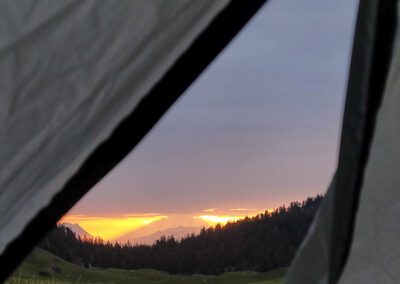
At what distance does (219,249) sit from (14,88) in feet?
45.6

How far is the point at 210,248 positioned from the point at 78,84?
13.5 meters

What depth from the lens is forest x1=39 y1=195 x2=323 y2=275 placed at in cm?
1433

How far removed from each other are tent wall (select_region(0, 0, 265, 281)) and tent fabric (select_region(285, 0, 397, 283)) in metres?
0.26

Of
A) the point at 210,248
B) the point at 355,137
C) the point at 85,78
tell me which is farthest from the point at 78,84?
the point at 210,248

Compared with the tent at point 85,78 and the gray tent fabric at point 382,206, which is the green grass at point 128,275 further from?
the tent at point 85,78

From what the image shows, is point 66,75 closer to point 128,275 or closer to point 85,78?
point 85,78

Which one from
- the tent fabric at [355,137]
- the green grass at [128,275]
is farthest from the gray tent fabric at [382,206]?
the green grass at [128,275]

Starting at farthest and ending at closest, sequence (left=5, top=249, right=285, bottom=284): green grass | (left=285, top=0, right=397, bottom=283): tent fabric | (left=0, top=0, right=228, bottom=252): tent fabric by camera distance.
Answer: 1. (left=5, top=249, right=285, bottom=284): green grass
2. (left=285, top=0, right=397, bottom=283): tent fabric
3. (left=0, top=0, right=228, bottom=252): tent fabric

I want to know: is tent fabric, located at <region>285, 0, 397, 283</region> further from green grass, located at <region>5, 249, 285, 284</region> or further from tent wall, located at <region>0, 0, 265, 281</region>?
green grass, located at <region>5, 249, 285, 284</region>

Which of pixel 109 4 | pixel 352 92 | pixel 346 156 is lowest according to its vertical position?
pixel 346 156

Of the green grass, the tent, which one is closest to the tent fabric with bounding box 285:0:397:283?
the tent

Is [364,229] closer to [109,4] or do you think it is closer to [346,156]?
[346,156]

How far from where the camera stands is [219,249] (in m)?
14.7

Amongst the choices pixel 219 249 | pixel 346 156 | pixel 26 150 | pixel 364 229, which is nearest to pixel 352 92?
pixel 346 156
